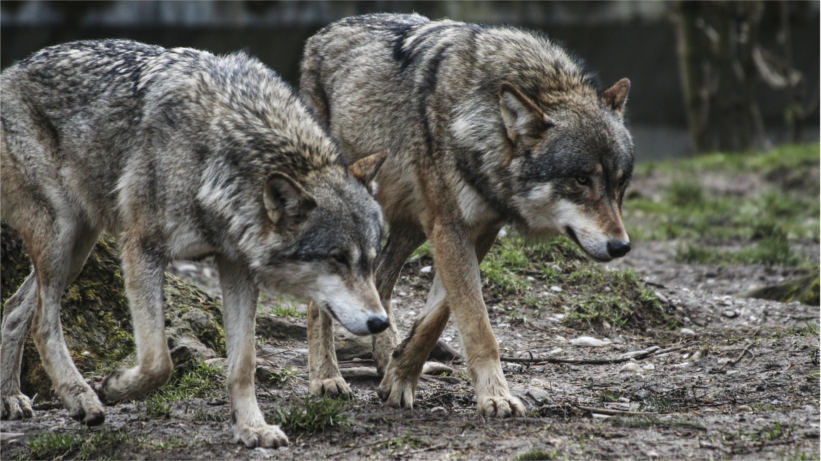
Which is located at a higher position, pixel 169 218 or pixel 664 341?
pixel 169 218

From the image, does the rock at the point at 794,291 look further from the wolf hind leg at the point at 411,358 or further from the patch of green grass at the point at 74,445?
the patch of green grass at the point at 74,445

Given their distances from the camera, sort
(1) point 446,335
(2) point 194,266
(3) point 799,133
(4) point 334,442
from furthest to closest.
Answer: (3) point 799,133 < (2) point 194,266 < (1) point 446,335 < (4) point 334,442

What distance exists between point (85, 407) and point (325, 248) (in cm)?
136

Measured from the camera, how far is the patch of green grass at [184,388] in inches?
149

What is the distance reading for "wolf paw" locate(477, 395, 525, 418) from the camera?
381 cm

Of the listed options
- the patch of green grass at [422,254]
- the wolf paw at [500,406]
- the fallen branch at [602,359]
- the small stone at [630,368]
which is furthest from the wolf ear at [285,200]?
the patch of green grass at [422,254]

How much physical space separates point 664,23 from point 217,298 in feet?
38.9

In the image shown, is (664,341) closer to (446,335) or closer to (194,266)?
(446,335)

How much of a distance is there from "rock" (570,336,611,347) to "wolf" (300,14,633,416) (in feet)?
4.14

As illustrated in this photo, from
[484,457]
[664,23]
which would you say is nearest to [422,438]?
[484,457]

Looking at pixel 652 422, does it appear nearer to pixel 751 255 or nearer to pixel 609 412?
pixel 609 412

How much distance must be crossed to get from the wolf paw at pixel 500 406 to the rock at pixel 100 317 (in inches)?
64.6

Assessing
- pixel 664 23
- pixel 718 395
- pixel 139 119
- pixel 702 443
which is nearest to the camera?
pixel 702 443

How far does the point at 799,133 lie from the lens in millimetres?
12594
